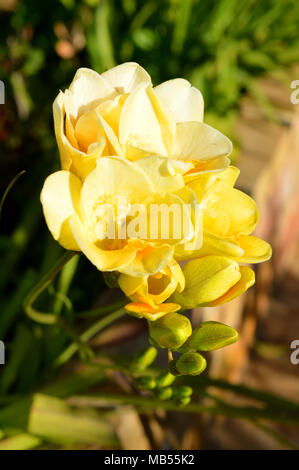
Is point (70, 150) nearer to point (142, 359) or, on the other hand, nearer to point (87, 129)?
point (87, 129)

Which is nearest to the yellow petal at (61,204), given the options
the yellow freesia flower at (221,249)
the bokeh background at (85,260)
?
the yellow freesia flower at (221,249)

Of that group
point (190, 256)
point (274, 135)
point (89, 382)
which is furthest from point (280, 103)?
point (190, 256)

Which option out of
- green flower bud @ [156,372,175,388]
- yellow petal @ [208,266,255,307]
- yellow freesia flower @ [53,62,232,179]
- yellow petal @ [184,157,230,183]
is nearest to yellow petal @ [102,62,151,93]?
yellow freesia flower @ [53,62,232,179]

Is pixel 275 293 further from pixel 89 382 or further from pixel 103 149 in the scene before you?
pixel 103 149

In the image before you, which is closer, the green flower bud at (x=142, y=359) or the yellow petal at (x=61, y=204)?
the yellow petal at (x=61, y=204)

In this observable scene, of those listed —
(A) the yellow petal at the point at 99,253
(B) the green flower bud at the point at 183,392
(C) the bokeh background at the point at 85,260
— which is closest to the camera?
(A) the yellow petal at the point at 99,253

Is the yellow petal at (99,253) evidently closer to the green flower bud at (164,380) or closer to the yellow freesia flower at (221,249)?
the yellow freesia flower at (221,249)

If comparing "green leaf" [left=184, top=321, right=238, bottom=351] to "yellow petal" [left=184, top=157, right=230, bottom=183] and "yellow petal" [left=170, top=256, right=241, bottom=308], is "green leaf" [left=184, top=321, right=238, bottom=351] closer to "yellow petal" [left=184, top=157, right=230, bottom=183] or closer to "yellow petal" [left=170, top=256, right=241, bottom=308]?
"yellow petal" [left=170, top=256, right=241, bottom=308]

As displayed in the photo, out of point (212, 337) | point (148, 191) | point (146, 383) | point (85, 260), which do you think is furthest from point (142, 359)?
point (85, 260)
